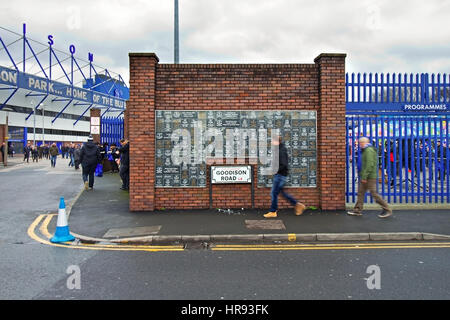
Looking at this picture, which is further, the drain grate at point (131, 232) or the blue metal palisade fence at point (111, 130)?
the blue metal palisade fence at point (111, 130)

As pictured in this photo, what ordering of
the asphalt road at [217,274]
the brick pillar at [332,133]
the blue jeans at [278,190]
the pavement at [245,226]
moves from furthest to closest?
the brick pillar at [332,133] → the blue jeans at [278,190] → the pavement at [245,226] → the asphalt road at [217,274]

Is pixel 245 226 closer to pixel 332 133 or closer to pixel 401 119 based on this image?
pixel 332 133

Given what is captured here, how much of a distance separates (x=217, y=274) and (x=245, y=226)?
248cm

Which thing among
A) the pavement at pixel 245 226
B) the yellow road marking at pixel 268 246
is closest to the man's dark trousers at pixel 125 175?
the pavement at pixel 245 226

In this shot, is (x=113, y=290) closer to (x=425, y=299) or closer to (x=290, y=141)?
(x=425, y=299)

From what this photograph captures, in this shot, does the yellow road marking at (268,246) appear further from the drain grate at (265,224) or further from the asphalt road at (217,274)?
the drain grate at (265,224)

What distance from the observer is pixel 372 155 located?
7855 mm

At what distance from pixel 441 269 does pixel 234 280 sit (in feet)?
9.37

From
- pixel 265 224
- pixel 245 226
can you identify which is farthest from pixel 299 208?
pixel 245 226

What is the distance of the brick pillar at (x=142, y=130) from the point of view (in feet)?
27.8

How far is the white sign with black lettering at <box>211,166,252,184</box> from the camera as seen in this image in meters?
8.68

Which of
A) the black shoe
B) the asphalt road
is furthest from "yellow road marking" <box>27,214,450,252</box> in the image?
the black shoe

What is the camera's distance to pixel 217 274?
15.0ft

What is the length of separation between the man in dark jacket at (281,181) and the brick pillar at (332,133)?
3.18ft
